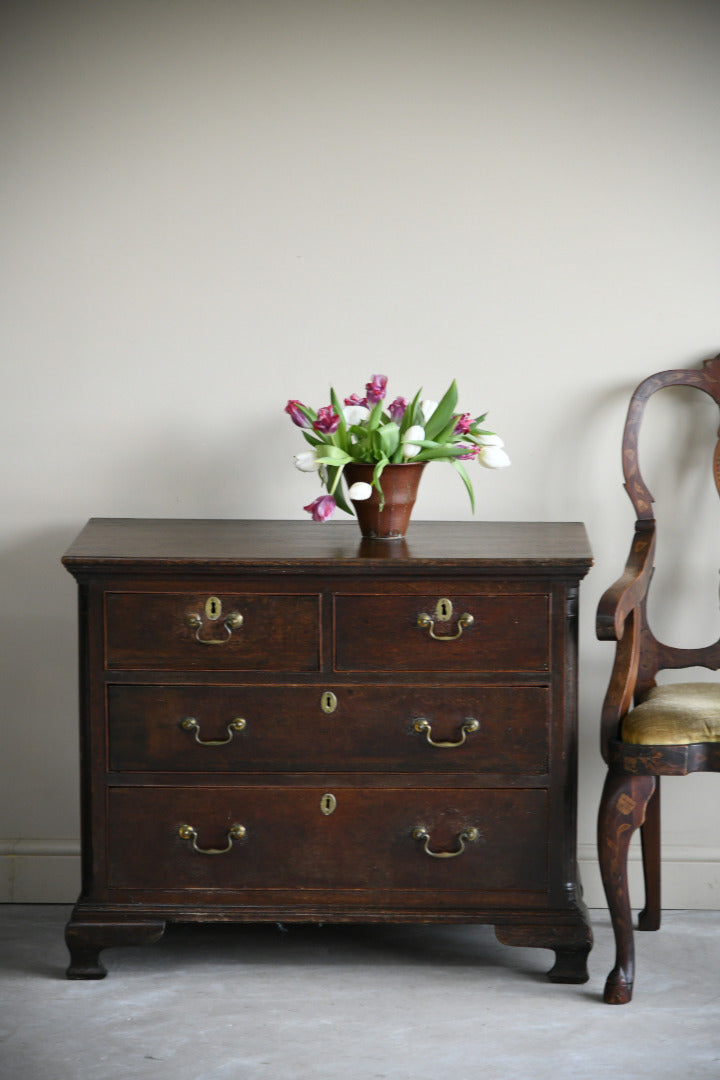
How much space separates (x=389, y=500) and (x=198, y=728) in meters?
0.62

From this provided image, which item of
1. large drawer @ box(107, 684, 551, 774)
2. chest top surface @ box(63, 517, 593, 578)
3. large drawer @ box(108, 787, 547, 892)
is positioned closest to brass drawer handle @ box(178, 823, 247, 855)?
large drawer @ box(108, 787, 547, 892)

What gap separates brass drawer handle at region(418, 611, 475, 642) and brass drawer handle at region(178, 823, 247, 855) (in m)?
0.56

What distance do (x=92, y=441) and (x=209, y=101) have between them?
85 cm

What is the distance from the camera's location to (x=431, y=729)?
8.08 ft

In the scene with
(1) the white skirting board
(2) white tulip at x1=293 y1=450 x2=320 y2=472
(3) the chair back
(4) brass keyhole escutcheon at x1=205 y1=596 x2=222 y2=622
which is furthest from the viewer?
(1) the white skirting board

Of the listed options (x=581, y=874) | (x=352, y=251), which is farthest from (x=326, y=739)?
(x=352, y=251)

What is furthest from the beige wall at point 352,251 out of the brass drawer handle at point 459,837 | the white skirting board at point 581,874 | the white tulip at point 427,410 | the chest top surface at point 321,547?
the brass drawer handle at point 459,837

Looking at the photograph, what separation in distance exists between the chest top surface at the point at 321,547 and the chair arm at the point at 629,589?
90mm

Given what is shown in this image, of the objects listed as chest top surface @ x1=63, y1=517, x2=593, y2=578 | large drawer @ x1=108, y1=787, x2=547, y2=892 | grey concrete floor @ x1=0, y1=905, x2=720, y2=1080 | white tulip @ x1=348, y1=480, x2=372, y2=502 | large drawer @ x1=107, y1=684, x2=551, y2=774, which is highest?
white tulip @ x1=348, y1=480, x2=372, y2=502

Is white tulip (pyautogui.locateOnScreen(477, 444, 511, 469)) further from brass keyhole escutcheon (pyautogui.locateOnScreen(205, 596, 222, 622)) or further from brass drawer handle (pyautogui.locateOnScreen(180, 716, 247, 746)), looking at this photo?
brass drawer handle (pyautogui.locateOnScreen(180, 716, 247, 746))

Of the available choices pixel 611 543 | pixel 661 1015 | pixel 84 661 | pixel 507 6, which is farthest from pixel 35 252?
pixel 661 1015

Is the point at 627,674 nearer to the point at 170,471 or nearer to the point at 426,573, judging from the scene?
the point at 426,573

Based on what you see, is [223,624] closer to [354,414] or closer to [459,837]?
[354,414]

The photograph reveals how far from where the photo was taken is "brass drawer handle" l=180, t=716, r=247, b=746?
246 centimetres
